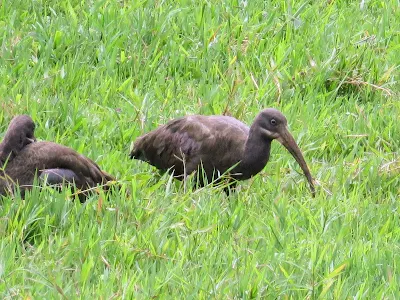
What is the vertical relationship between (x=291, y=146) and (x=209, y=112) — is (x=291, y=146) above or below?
above

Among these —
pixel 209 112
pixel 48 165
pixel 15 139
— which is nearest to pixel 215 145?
pixel 209 112

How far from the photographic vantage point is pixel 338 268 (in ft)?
21.3

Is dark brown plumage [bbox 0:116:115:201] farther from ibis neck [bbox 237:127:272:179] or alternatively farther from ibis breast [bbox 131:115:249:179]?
ibis neck [bbox 237:127:272:179]

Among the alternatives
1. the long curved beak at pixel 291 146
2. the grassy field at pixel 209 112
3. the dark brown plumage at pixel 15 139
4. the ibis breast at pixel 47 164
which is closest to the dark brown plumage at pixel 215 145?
the long curved beak at pixel 291 146

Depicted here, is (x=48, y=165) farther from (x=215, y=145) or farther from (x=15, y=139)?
(x=215, y=145)

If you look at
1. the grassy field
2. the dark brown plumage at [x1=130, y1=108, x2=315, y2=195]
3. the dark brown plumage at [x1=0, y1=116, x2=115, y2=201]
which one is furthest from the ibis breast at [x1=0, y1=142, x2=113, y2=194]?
the dark brown plumage at [x1=130, y1=108, x2=315, y2=195]

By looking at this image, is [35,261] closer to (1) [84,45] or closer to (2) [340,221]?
(2) [340,221]

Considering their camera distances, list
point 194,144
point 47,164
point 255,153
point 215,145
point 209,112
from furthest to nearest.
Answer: point 209,112
point 194,144
point 215,145
point 255,153
point 47,164

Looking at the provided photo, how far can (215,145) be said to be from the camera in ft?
27.8

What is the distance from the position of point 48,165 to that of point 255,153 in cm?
142

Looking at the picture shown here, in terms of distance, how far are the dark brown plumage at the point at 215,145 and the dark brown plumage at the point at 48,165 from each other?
28.1 inches

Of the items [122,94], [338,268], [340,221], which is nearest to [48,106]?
[122,94]

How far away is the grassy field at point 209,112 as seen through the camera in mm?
6559

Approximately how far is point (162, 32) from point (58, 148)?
2.91 metres
